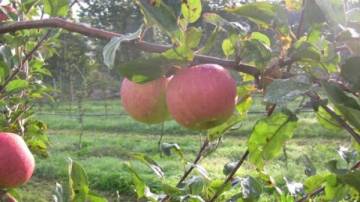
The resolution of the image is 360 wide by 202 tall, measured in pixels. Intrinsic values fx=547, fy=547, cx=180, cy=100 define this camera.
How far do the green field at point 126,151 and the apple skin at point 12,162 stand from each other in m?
1.96

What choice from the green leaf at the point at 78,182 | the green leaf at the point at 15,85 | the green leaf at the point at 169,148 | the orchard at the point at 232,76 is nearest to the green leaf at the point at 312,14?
the orchard at the point at 232,76

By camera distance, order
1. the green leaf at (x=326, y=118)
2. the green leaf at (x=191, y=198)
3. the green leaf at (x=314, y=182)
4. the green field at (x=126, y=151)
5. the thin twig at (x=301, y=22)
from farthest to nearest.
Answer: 1. the green field at (x=126, y=151)
2. the green leaf at (x=314, y=182)
3. the green leaf at (x=191, y=198)
4. the green leaf at (x=326, y=118)
5. the thin twig at (x=301, y=22)

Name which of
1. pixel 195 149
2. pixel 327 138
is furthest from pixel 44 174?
pixel 327 138

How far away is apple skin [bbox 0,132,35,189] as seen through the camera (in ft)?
2.91

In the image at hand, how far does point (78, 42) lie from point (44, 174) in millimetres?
9089

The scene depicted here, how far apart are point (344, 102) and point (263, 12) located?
6.4 inches

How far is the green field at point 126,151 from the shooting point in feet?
15.8

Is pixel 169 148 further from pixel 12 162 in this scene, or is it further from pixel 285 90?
pixel 285 90

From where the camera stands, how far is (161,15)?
1.89 ft

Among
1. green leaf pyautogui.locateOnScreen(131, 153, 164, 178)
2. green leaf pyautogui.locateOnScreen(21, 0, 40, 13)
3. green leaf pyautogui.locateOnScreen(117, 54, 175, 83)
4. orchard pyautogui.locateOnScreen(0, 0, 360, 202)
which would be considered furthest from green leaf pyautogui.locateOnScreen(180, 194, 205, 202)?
green leaf pyautogui.locateOnScreen(21, 0, 40, 13)

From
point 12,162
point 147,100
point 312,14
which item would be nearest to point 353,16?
point 312,14

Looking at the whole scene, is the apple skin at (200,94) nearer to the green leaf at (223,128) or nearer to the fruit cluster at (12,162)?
the green leaf at (223,128)

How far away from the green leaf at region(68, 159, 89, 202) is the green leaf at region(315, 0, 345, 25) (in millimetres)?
410

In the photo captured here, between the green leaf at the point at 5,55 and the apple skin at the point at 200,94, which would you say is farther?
the green leaf at the point at 5,55
